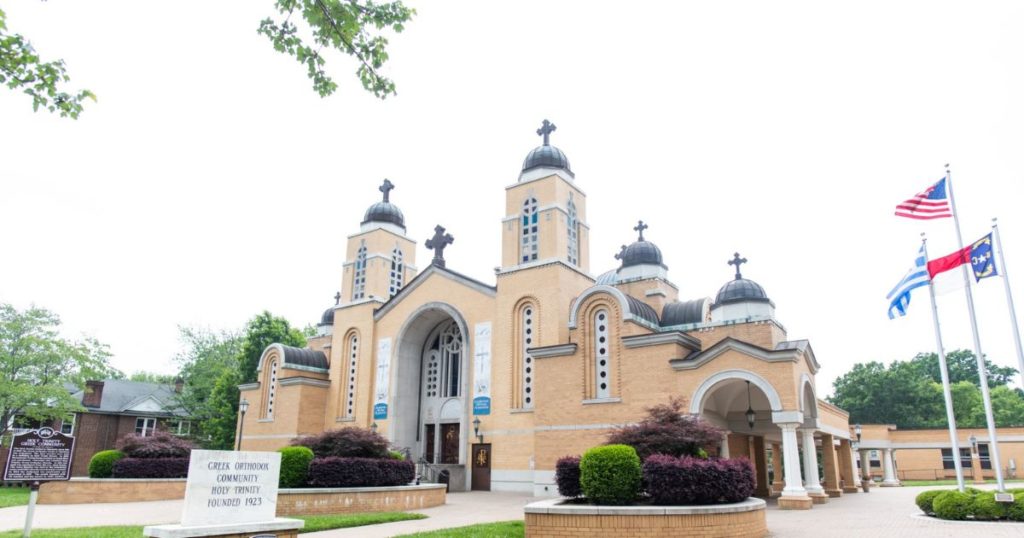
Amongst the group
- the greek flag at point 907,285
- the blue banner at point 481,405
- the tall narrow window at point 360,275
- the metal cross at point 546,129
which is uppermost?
the metal cross at point 546,129

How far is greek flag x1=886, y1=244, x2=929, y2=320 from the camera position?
59.2 feet

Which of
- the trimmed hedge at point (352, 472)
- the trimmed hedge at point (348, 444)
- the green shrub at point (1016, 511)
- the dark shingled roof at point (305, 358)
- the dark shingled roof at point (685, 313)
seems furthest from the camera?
the dark shingled roof at point (305, 358)

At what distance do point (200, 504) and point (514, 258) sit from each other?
20860 millimetres

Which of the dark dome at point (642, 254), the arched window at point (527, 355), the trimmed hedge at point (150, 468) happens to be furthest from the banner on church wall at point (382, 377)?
the dark dome at point (642, 254)

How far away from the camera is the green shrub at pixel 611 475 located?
13.3m

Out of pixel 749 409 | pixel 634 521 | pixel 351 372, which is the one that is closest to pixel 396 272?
pixel 351 372

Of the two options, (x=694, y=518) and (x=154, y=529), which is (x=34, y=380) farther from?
(x=694, y=518)

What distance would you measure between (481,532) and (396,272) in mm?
24272

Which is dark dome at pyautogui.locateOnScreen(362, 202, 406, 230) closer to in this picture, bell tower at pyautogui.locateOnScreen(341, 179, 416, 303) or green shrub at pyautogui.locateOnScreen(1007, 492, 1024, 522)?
bell tower at pyautogui.locateOnScreen(341, 179, 416, 303)

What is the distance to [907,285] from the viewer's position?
18.4 m

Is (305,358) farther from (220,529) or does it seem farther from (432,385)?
(220,529)

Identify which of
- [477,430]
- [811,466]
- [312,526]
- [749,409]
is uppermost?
[749,409]

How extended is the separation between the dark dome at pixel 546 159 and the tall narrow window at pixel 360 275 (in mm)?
10560

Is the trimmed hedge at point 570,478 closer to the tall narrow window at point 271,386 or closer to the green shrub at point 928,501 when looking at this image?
the green shrub at point 928,501
